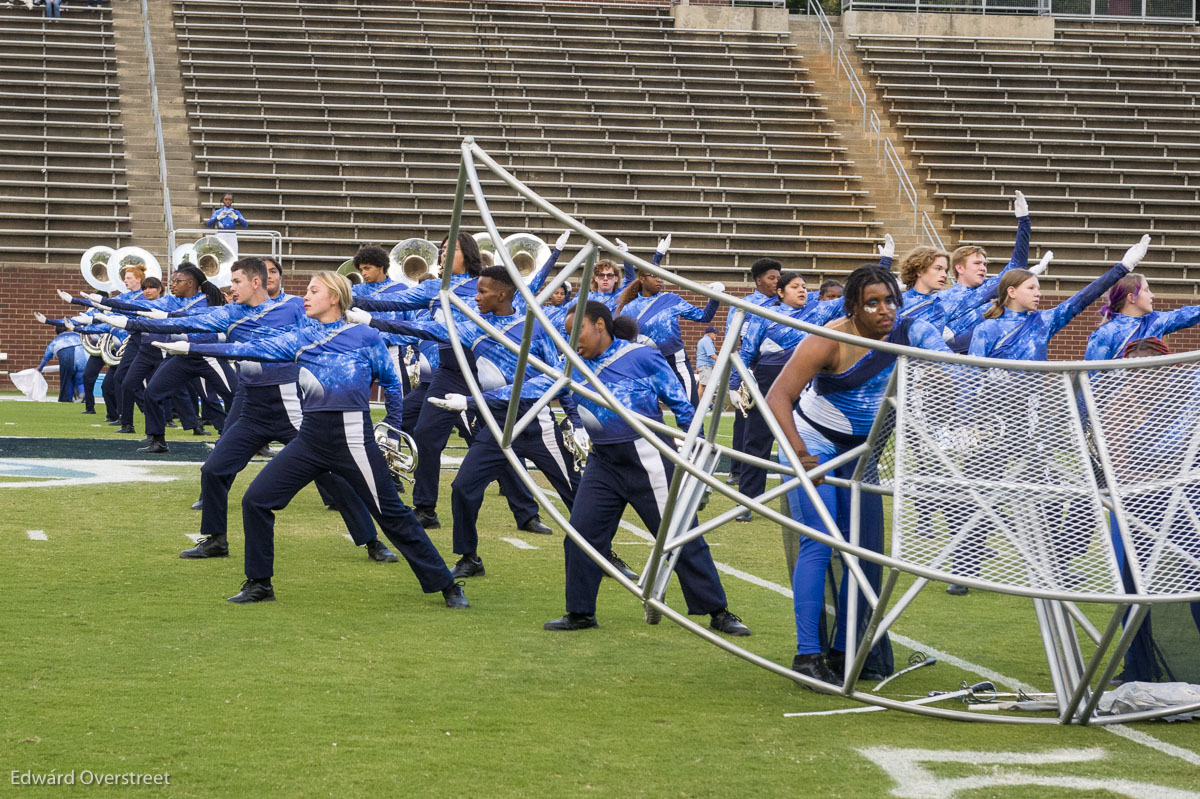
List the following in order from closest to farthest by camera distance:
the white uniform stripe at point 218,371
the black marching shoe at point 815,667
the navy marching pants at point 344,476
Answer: the black marching shoe at point 815,667
the navy marching pants at point 344,476
the white uniform stripe at point 218,371

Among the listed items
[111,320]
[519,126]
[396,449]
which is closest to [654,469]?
[111,320]

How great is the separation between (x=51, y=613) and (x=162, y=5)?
2387 centimetres

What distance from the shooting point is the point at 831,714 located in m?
4.70

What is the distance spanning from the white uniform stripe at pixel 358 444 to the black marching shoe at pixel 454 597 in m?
0.51

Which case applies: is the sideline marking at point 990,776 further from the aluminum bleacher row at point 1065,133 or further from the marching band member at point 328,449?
the aluminum bleacher row at point 1065,133

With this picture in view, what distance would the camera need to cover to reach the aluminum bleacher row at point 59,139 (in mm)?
22469

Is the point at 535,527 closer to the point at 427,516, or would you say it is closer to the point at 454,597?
Answer: the point at 427,516

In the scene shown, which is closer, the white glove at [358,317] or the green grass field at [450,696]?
the green grass field at [450,696]

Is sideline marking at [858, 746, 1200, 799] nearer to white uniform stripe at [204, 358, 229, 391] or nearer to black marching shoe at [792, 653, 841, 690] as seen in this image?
black marching shoe at [792, 653, 841, 690]

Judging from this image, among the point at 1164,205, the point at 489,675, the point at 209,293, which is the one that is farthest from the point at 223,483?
the point at 1164,205

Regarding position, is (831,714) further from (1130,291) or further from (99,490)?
(99,490)

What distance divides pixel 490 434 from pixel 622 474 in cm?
156

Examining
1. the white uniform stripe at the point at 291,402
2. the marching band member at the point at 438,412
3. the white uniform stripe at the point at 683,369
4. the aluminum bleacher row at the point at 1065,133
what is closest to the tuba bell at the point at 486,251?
the white uniform stripe at the point at 683,369

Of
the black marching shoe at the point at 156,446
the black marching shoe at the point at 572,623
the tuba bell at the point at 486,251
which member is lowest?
the black marching shoe at the point at 572,623
